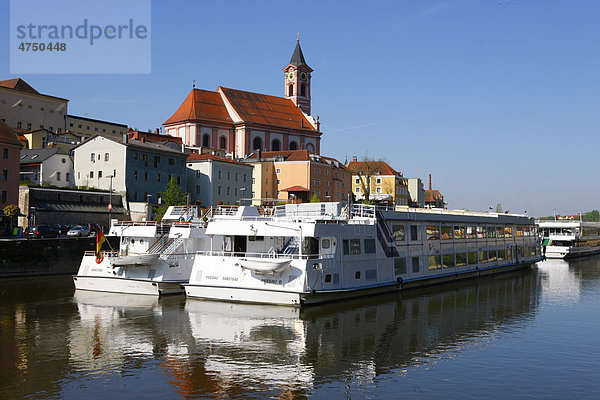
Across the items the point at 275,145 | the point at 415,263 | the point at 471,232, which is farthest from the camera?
the point at 275,145

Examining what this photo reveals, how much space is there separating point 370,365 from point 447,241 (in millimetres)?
25584

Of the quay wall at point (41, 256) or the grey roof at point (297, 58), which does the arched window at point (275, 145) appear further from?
the quay wall at point (41, 256)

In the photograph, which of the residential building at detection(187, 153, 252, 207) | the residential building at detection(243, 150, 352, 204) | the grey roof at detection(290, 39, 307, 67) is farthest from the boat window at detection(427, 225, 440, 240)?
the grey roof at detection(290, 39, 307, 67)

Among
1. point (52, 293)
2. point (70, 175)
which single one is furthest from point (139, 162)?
point (52, 293)

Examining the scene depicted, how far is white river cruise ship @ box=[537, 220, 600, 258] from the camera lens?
78.8 metres

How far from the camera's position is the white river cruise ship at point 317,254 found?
30656 millimetres

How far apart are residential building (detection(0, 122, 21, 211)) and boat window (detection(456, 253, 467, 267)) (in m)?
44.4

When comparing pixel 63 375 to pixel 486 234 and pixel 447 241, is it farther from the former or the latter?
pixel 486 234

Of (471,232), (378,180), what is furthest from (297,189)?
(471,232)

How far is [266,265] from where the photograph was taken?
1178 inches

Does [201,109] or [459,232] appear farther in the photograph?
[201,109]

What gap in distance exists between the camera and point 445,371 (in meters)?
20.3

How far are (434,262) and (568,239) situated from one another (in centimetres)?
4616

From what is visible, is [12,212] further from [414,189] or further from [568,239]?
[414,189]
